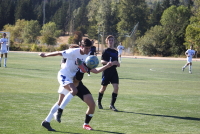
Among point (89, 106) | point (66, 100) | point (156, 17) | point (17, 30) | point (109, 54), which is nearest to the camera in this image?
point (66, 100)

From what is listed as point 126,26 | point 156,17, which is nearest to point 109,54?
point 126,26

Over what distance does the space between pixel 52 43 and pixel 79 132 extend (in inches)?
3217

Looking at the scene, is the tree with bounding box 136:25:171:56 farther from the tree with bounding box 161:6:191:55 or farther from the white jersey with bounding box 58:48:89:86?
the white jersey with bounding box 58:48:89:86

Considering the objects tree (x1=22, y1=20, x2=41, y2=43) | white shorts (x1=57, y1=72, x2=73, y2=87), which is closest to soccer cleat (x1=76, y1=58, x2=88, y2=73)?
white shorts (x1=57, y1=72, x2=73, y2=87)

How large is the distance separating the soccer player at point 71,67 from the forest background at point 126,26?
52892 millimetres

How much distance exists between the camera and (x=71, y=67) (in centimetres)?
819

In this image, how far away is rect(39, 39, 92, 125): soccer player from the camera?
8.01m

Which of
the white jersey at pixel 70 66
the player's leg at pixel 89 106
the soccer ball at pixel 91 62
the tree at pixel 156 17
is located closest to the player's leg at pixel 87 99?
the player's leg at pixel 89 106

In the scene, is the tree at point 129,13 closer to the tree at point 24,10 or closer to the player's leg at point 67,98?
the tree at point 24,10

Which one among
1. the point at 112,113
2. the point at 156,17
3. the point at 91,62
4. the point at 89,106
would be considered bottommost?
the point at 112,113

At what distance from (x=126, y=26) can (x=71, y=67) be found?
91.6 m

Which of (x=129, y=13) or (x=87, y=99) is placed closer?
(x=87, y=99)

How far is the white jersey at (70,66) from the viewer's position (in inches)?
317

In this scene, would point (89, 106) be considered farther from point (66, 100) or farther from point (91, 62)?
point (91, 62)
